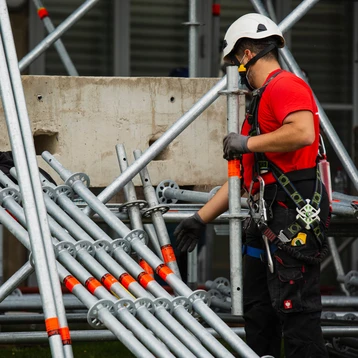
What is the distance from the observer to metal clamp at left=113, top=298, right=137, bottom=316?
4.45 metres

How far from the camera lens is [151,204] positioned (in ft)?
18.8

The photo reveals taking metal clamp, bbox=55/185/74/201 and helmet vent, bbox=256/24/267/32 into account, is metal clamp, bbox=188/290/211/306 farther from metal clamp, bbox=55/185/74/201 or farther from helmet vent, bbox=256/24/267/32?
helmet vent, bbox=256/24/267/32

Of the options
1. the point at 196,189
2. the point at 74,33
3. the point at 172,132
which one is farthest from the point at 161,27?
the point at 172,132

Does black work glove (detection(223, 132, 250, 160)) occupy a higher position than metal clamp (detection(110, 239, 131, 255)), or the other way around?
black work glove (detection(223, 132, 250, 160))

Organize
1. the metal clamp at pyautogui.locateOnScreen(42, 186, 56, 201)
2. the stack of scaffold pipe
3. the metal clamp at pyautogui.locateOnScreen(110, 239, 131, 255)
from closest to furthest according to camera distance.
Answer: the stack of scaffold pipe → the metal clamp at pyautogui.locateOnScreen(110, 239, 131, 255) → the metal clamp at pyautogui.locateOnScreen(42, 186, 56, 201)

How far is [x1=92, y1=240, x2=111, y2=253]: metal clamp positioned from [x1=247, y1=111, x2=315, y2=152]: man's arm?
2.86 ft

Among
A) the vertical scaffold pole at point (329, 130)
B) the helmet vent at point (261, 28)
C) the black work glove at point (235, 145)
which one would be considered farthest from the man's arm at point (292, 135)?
the vertical scaffold pole at point (329, 130)

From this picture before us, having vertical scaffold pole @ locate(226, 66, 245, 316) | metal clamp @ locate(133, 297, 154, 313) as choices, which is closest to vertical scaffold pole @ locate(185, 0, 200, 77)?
vertical scaffold pole @ locate(226, 66, 245, 316)

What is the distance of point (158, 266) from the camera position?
16.2 feet

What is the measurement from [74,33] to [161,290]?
19.9 feet

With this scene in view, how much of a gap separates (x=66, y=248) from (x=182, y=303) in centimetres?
58

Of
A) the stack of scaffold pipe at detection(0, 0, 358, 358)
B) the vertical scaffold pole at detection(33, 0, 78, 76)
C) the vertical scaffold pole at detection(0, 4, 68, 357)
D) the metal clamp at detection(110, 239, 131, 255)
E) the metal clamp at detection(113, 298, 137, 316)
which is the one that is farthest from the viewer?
the vertical scaffold pole at detection(33, 0, 78, 76)

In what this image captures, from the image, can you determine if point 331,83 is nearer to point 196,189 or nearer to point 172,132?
point 196,189

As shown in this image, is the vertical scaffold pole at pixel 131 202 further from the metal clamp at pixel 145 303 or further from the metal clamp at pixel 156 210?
the metal clamp at pixel 145 303
